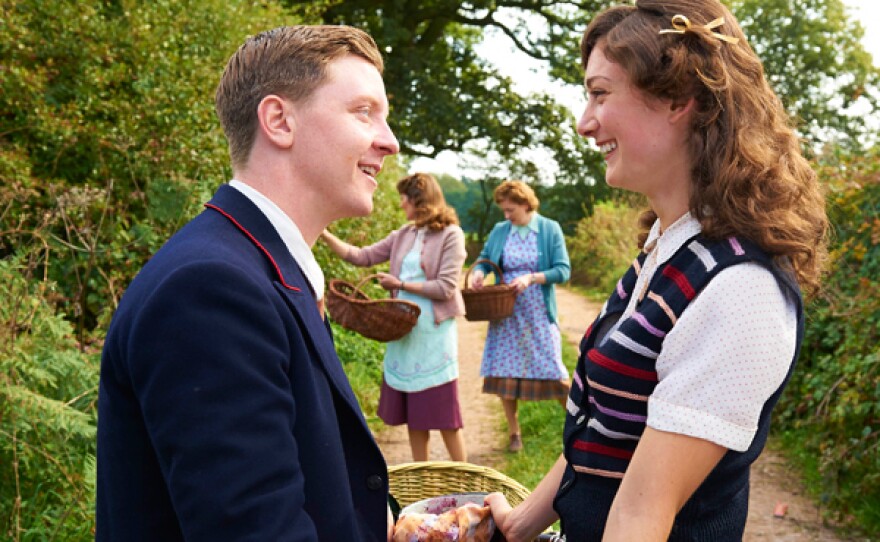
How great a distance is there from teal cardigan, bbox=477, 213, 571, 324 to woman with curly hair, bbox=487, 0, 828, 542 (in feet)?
13.9

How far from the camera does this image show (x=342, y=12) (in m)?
→ 17.1

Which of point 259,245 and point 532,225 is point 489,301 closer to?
point 532,225

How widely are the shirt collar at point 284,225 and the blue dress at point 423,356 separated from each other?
3.62 m

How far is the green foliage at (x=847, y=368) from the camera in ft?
14.9

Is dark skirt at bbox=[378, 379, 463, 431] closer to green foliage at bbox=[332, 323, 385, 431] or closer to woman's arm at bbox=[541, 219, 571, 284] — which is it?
woman's arm at bbox=[541, 219, 571, 284]

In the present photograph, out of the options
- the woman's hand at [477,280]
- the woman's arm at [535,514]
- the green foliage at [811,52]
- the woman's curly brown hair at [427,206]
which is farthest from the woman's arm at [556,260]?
the green foliage at [811,52]

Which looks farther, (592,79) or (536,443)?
(536,443)

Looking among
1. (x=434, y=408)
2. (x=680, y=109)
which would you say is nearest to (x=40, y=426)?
(x=434, y=408)

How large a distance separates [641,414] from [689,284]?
11.0 inches

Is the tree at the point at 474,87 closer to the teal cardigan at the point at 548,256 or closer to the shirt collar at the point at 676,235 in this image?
the teal cardigan at the point at 548,256

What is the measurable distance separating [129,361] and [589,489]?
0.98 metres

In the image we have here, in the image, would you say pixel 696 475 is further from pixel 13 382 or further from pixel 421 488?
pixel 13 382

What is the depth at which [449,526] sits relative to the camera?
6.56 feet

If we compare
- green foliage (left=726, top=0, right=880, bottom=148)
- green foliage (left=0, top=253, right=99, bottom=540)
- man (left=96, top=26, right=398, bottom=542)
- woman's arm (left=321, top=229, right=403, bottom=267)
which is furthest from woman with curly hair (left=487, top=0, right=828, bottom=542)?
green foliage (left=726, top=0, right=880, bottom=148)
